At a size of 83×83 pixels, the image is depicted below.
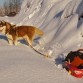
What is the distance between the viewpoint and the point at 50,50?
11500mm

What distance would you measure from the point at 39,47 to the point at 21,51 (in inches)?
72.1

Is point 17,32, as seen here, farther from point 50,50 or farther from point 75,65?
point 75,65

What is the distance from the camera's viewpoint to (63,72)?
27.8 feet

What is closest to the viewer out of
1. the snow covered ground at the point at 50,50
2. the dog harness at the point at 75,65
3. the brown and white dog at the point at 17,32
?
the snow covered ground at the point at 50,50

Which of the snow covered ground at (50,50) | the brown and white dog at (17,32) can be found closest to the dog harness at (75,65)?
the snow covered ground at (50,50)

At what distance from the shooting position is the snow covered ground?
7624 mm

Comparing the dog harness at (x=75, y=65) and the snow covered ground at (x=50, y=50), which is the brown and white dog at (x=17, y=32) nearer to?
the snow covered ground at (x=50, y=50)

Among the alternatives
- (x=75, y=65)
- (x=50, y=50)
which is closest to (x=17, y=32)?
(x=50, y=50)

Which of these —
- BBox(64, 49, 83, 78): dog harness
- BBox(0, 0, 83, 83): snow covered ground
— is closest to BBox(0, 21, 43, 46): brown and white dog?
BBox(0, 0, 83, 83): snow covered ground

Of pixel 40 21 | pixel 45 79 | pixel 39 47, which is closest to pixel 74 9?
pixel 39 47

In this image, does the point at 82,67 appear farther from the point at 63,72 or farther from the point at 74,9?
the point at 74,9

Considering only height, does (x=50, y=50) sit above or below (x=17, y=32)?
below

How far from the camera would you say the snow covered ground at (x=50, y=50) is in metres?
7.62

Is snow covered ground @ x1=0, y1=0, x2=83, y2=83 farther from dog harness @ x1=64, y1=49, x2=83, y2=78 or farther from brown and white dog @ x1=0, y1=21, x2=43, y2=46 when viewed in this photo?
brown and white dog @ x1=0, y1=21, x2=43, y2=46
